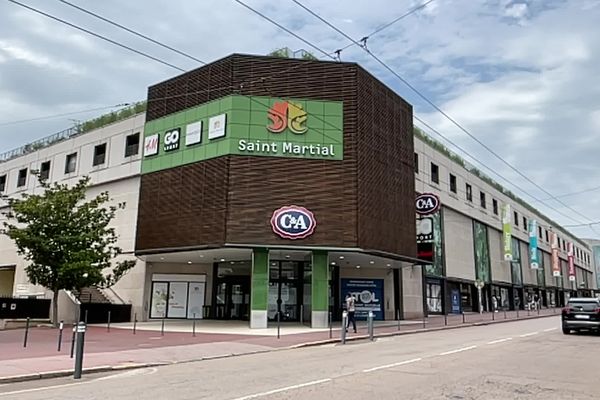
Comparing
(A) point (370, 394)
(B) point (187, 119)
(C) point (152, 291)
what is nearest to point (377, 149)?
(B) point (187, 119)

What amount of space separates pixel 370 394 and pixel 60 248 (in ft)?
75.3

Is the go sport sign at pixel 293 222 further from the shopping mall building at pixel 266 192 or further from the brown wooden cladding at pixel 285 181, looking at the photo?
the brown wooden cladding at pixel 285 181

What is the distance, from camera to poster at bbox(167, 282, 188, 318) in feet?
112

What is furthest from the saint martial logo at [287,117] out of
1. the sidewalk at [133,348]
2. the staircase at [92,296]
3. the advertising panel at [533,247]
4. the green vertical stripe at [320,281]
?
the advertising panel at [533,247]

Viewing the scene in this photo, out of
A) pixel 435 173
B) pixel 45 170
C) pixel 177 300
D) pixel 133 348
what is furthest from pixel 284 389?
pixel 45 170

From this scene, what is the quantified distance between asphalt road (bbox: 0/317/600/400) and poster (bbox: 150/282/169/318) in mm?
19169

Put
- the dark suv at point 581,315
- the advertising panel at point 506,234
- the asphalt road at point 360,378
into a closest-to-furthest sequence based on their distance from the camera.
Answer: the asphalt road at point 360,378 → the dark suv at point 581,315 → the advertising panel at point 506,234

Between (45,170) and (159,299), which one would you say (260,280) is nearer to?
(159,299)

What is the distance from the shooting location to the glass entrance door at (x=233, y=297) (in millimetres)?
34656

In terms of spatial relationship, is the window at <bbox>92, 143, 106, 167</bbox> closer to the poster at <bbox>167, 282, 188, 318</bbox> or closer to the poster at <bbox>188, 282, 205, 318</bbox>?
the poster at <bbox>167, 282, 188, 318</bbox>

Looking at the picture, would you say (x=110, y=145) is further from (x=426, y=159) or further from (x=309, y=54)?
(x=426, y=159)

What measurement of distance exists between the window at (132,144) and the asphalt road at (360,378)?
74.6 feet

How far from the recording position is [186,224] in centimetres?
2917

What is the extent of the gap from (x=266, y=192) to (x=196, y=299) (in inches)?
438
